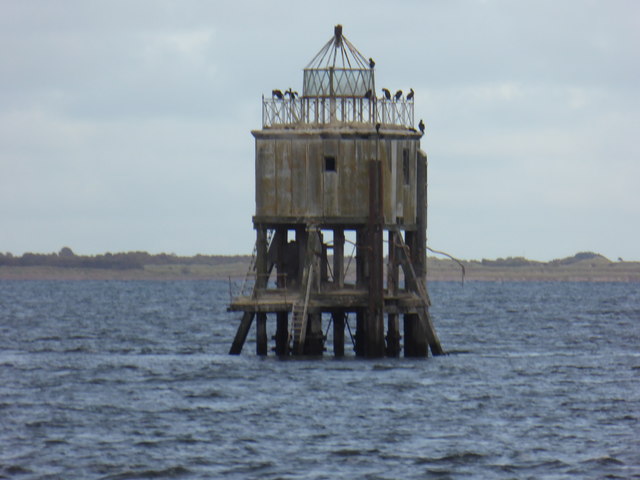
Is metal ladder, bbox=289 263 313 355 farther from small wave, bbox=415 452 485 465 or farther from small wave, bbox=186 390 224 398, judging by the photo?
small wave, bbox=415 452 485 465

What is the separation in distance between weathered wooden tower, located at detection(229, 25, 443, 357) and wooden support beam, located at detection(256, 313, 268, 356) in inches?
1.7

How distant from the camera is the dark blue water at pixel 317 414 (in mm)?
27344

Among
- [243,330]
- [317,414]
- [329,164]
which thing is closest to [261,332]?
[243,330]

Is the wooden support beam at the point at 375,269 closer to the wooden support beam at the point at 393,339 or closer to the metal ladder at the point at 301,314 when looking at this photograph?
the metal ladder at the point at 301,314

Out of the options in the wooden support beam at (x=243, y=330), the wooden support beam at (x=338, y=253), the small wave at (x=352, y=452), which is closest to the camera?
the small wave at (x=352, y=452)

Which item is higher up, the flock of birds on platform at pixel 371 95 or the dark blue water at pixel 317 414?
the flock of birds on platform at pixel 371 95

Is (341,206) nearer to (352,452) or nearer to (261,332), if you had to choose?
(261,332)

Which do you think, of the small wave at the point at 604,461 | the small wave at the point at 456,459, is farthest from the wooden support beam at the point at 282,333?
the small wave at the point at 604,461

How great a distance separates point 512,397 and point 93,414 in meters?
10.3

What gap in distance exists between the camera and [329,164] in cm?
4159

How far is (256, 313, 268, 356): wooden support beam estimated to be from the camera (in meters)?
41.6

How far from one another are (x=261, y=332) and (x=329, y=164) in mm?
5271

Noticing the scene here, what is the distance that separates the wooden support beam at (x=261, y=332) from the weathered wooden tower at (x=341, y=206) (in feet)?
0.14

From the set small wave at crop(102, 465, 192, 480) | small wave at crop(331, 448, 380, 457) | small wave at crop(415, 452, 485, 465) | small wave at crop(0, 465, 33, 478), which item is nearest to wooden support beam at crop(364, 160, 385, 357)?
small wave at crop(331, 448, 380, 457)
